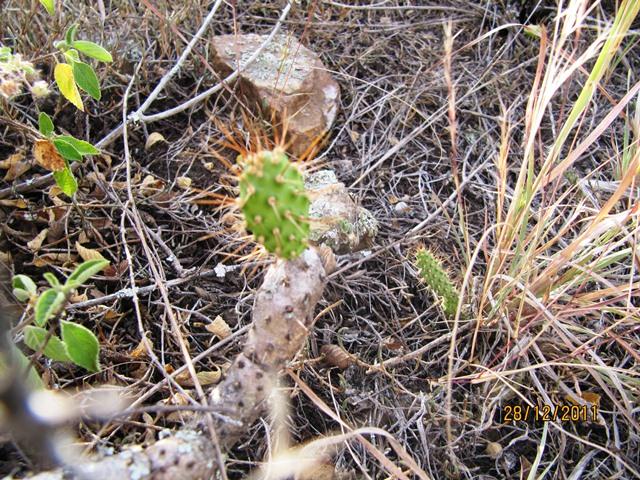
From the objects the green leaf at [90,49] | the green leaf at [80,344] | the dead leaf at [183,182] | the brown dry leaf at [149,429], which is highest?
the green leaf at [90,49]

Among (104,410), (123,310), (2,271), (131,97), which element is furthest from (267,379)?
(131,97)

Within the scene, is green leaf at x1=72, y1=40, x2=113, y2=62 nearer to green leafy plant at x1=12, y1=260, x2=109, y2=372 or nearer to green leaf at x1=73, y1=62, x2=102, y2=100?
green leaf at x1=73, y1=62, x2=102, y2=100

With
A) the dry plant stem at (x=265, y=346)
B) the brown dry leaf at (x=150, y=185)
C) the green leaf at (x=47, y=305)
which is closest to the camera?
the green leaf at (x=47, y=305)

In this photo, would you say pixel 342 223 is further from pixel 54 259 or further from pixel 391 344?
pixel 54 259

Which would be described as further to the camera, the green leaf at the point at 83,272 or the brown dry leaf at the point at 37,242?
the brown dry leaf at the point at 37,242

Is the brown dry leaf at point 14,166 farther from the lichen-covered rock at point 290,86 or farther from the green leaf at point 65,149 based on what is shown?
Result: the lichen-covered rock at point 290,86

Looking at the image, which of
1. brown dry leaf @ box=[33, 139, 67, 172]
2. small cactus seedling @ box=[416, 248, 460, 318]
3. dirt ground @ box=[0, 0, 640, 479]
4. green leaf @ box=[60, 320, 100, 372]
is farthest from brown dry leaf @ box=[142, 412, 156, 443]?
small cactus seedling @ box=[416, 248, 460, 318]

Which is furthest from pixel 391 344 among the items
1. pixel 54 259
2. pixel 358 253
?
pixel 54 259

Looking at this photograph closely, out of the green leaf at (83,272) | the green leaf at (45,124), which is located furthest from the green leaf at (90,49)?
the green leaf at (83,272)
